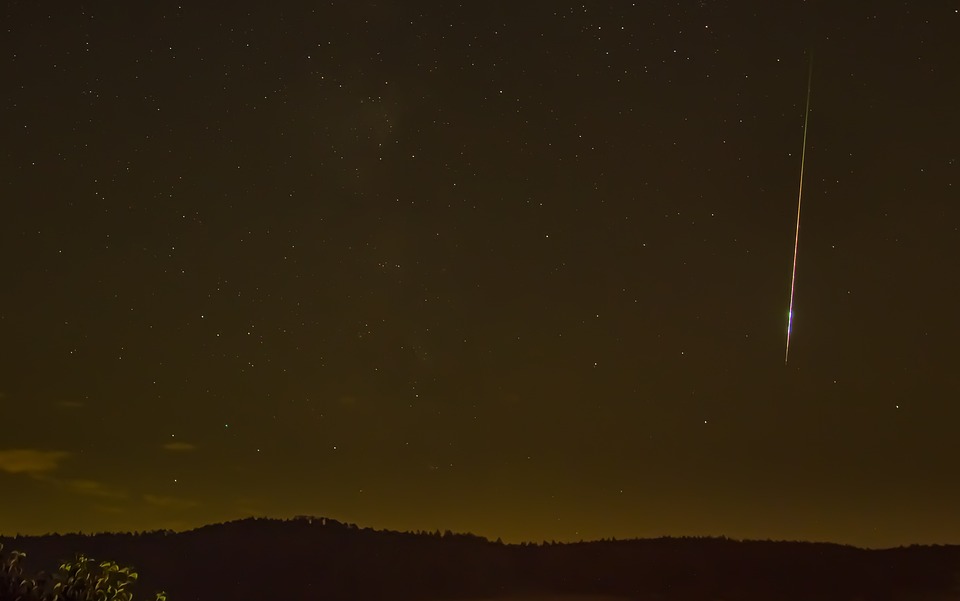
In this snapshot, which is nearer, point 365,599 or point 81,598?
point 81,598

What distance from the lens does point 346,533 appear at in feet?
184

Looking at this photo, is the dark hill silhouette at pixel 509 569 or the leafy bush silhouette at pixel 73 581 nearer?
the leafy bush silhouette at pixel 73 581

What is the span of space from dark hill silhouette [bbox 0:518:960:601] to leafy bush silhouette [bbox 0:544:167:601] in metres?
40.8

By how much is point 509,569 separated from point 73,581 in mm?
47156

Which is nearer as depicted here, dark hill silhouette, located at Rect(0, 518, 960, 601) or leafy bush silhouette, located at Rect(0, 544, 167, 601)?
leafy bush silhouette, located at Rect(0, 544, 167, 601)

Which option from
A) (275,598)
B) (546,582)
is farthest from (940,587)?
(275,598)

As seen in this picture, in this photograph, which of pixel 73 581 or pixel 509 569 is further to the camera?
pixel 509 569

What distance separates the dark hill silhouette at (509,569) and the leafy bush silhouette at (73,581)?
134 feet

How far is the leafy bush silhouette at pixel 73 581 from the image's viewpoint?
834cm

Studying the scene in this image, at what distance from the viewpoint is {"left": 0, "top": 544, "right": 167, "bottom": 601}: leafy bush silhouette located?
834cm

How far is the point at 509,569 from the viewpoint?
54.1 metres

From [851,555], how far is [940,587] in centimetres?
791

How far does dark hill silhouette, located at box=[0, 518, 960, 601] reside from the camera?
50.8 meters

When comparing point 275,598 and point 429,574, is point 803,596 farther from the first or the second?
point 275,598
